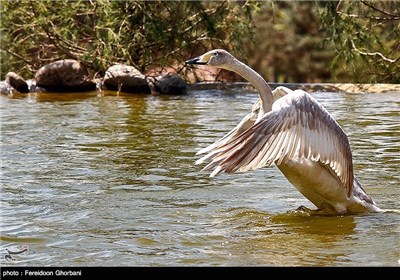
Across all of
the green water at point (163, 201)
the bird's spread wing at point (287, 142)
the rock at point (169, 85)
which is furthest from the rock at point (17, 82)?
the bird's spread wing at point (287, 142)

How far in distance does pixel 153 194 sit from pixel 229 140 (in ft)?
4.80

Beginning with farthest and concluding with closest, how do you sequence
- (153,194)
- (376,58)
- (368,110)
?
(376,58) → (368,110) → (153,194)

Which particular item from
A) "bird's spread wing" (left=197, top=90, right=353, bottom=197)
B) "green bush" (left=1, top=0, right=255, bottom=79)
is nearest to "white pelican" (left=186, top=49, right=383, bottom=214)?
"bird's spread wing" (left=197, top=90, right=353, bottom=197)

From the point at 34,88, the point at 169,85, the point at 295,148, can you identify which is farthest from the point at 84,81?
the point at 295,148

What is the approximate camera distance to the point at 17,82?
16000 millimetres

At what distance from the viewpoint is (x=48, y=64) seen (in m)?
16.4

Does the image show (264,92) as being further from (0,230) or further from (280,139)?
(0,230)

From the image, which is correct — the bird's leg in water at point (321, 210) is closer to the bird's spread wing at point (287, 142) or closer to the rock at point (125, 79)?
the bird's spread wing at point (287, 142)

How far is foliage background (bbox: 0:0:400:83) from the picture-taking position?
1588 cm

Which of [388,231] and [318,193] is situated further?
[318,193]

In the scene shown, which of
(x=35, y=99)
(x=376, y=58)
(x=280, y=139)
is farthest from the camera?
(x=376, y=58)

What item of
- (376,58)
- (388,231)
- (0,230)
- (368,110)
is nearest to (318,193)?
(388,231)

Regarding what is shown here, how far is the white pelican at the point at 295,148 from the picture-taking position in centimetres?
576

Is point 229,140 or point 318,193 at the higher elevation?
point 229,140
